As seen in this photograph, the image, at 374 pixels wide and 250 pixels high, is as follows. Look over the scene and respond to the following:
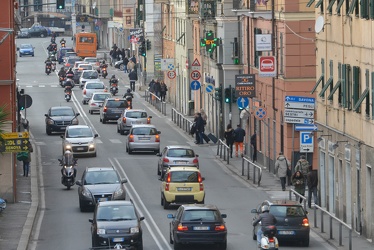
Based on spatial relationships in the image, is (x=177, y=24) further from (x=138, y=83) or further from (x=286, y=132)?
(x=286, y=132)

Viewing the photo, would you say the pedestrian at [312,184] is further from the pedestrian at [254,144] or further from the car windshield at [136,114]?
the car windshield at [136,114]

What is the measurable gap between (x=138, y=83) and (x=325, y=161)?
65551mm

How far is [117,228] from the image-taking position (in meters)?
35.9

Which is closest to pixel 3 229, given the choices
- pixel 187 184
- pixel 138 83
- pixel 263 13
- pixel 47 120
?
pixel 187 184

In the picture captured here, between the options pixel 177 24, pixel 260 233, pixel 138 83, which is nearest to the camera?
pixel 260 233

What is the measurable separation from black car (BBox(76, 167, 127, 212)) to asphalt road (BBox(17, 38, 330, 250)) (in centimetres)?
60

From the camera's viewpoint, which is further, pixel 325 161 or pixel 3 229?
pixel 325 161

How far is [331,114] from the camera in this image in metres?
45.9

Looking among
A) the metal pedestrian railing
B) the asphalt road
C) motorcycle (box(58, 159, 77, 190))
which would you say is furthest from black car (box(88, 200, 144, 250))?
the metal pedestrian railing

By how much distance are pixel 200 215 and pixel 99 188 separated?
8.98 m

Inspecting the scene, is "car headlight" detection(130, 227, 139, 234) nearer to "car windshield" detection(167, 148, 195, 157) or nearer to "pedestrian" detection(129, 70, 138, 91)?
"car windshield" detection(167, 148, 195, 157)

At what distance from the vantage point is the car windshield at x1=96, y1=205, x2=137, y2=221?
36.7 metres

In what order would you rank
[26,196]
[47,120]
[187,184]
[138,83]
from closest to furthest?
[187,184] → [26,196] → [47,120] → [138,83]

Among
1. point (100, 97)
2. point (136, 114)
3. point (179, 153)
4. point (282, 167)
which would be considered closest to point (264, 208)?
point (282, 167)
